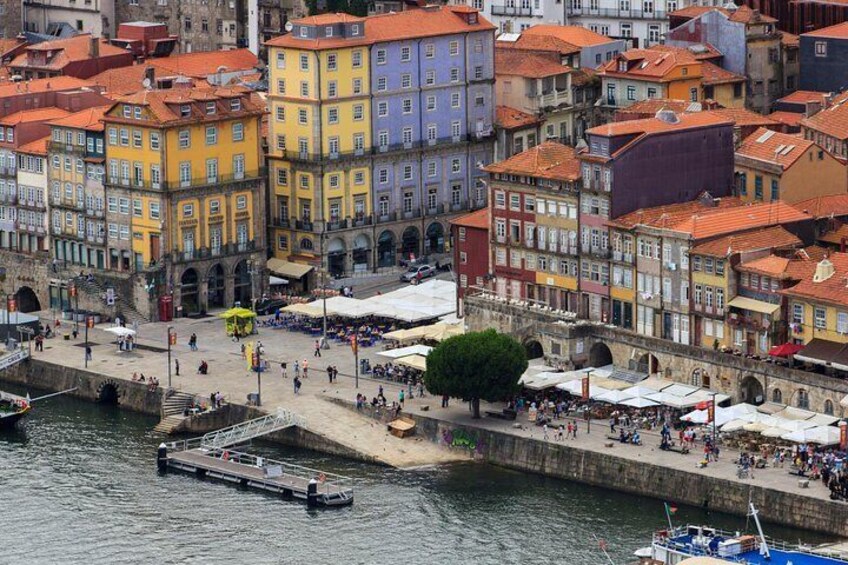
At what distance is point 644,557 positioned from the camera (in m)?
188

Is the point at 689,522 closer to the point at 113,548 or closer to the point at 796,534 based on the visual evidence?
the point at 796,534

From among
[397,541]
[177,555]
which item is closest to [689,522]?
[397,541]

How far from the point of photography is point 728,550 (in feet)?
606

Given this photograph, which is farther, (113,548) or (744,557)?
(113,548)

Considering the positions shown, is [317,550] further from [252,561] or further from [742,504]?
[742,504]

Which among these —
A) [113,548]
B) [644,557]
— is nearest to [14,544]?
[113,548]

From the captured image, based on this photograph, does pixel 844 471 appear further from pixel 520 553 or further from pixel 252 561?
pixel 252 561

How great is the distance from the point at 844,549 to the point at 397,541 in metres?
25.5

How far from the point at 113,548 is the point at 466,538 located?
65.4 feet

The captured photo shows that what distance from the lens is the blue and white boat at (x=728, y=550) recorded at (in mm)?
183250

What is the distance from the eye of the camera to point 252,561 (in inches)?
7662

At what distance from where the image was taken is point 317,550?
196625 millimetres

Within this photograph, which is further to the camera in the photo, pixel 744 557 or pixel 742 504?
pixel 742 504

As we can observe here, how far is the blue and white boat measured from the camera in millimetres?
183250
